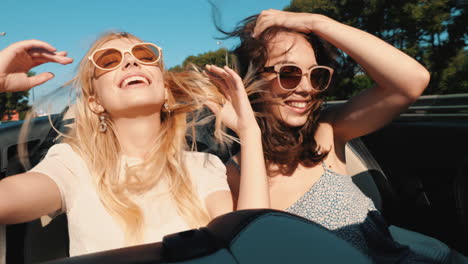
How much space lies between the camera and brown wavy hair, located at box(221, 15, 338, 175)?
6.89 feet

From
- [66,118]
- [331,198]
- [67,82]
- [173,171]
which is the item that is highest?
[67,82]

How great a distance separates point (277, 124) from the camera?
6.95 feet

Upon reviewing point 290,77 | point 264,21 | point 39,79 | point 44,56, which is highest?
point 264,21

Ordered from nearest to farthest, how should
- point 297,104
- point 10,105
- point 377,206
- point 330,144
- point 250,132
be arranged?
point 250,132, point 297,104, point 330,144, point 377,206, point 10,105

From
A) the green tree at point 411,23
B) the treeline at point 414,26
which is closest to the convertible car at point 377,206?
the treeline at point 414,26

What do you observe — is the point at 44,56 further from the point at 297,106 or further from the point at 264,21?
the point at 297,106

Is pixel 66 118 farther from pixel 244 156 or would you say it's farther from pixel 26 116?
pixel 244 156

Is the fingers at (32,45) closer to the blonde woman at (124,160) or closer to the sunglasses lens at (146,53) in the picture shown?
the blonde woman at (124,160)

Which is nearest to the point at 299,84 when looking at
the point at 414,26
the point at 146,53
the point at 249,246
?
the point at 146,53

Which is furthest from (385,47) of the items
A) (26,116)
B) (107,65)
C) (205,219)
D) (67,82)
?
(26,116)

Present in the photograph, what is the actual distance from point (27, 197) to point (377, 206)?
6.65 ft

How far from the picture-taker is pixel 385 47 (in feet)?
6.04

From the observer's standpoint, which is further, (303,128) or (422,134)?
(422,134)

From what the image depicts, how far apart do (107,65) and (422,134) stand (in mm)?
2194
